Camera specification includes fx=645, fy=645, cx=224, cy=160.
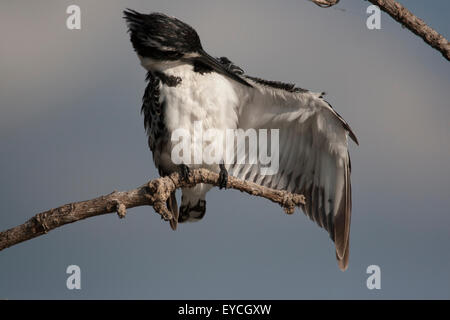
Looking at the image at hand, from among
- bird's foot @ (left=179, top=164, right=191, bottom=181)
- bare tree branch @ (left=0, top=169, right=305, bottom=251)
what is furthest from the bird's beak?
bare tree branch @ (left=0, top=169, right=305, bottom=251)

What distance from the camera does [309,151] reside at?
746 cm

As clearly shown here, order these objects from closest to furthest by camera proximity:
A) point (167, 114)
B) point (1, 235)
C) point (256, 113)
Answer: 1. point (1, 235)
2. point (167, 114)
3. point (256, 113)

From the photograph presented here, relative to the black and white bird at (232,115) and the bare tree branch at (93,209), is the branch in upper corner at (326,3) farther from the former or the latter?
the bare tree branch at (93,209)

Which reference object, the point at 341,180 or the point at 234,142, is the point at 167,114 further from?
the point at 341,180

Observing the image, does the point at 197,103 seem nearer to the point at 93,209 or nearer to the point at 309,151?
the point at 309,151

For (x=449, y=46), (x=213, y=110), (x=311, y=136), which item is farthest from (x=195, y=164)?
(x=449, y=46)

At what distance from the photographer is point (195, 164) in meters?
6.64

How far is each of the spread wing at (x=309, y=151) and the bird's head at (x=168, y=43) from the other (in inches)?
17.4

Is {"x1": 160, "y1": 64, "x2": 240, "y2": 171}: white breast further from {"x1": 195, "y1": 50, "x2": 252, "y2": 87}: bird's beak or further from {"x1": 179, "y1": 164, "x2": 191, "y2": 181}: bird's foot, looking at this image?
{"x1": 179, "y1": 164, "x2": 191, "y2": 181}: bird's foot

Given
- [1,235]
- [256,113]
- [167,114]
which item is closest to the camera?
[1,235]

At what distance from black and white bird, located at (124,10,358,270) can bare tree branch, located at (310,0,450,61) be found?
1561 millimetres

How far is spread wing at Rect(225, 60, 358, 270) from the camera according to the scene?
6926 millimetres

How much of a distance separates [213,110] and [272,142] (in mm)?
1214

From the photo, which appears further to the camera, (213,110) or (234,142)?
(234,142)
